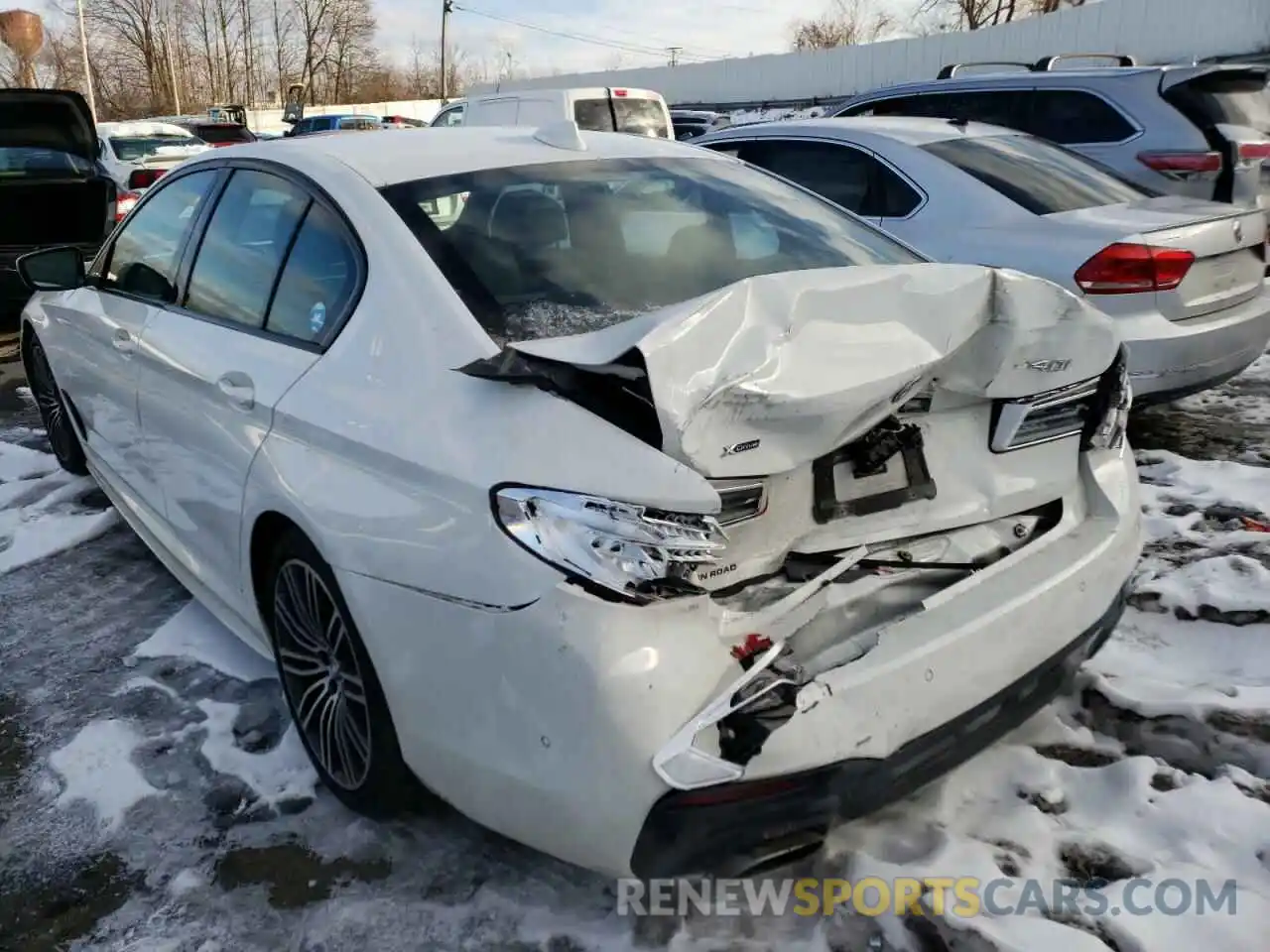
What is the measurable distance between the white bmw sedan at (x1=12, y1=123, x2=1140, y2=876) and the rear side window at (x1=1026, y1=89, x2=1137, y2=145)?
4.41m

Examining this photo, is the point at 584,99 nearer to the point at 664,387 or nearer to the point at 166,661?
the point at 166,661

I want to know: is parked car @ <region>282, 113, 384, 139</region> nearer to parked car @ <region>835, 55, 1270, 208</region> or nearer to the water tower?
parked car @ <region>835, 55, 1270, 208</region>

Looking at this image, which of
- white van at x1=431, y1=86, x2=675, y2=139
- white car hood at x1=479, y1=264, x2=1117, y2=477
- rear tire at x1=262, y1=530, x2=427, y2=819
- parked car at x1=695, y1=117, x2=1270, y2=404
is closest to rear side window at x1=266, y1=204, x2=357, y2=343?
rear tire at x1=262, y1=530, x2=427, y2=819

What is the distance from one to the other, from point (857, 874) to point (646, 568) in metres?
0.95

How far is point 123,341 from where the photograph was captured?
3521 mm

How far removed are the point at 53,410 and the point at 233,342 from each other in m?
2.84

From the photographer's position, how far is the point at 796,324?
198 centimetres

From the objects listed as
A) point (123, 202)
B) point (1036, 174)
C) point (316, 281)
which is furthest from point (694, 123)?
point (316, 281)

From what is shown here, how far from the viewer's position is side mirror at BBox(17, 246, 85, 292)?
4.11 metres

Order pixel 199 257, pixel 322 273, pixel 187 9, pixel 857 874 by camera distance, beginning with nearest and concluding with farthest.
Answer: pixel 857 874, pixel 322 273, pixel 199 257, pixel 187 9

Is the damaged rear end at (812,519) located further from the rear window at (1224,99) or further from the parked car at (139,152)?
the parked car at (139,152)

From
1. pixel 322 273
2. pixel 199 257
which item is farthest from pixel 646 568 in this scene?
pixel 199 257

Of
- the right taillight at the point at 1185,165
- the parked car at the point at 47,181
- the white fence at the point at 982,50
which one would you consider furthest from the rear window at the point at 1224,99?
the white fence at the point at 982,50

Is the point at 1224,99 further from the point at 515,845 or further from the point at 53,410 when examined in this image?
the point at 53,410
